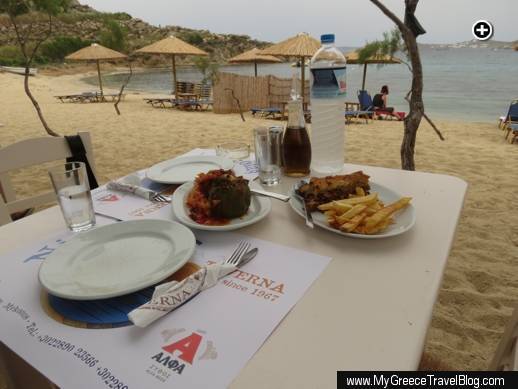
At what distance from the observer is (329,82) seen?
1.16m

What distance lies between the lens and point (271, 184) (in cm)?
123

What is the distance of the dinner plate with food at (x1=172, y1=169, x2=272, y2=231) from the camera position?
0.90 m

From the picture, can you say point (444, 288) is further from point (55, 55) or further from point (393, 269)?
point (55, 55)

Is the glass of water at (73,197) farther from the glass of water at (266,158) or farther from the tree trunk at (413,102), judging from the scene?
the tree trunk at (413,102)

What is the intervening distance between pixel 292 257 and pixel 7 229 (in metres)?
0.83

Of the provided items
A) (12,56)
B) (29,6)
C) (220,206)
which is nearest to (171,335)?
(220,206)

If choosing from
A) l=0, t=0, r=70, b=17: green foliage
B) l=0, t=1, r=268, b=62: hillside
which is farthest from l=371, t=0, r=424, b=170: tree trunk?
l=0, t=1, r=268, b=62: hillside

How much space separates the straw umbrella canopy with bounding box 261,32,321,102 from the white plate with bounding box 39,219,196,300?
27.4 feet

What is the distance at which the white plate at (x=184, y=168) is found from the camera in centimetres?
127

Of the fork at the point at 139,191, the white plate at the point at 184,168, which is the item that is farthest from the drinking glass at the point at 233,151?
the fork at the point at 139,191

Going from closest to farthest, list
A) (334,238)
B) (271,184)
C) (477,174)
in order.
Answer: (334,238), (271,184), (477,174)

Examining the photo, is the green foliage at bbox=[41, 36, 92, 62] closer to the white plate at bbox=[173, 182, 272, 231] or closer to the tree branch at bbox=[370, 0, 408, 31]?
the tree branch at bbox=[370, 0, 408, 31]

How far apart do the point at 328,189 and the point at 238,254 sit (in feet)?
1.13

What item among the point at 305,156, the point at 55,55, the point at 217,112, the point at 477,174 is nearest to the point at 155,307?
the point at 305,156
